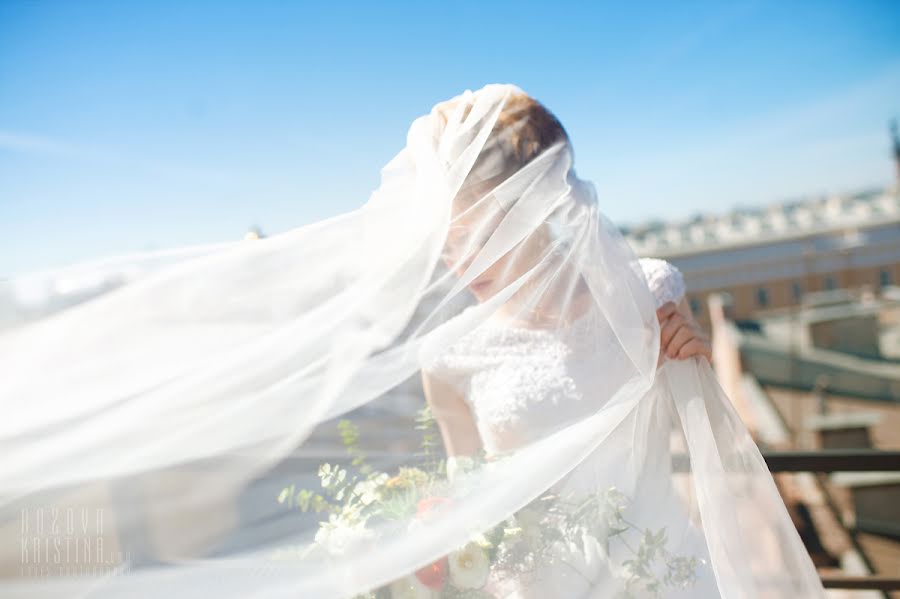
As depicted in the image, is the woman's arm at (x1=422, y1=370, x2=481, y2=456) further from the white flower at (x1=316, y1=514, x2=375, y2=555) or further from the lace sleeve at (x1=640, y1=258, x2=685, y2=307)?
the lace sleeve at (x1=640, y1=258, x2=685, y2=307)

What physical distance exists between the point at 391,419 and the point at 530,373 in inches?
14.5

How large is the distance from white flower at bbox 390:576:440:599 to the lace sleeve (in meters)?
0.84

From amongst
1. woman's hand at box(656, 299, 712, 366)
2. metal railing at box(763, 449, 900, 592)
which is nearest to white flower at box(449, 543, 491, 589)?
woman's hand at box(656, 299, 712, 366)

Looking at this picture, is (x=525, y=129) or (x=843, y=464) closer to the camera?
(x=525, y=129)

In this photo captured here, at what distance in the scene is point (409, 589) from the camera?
1238 mm

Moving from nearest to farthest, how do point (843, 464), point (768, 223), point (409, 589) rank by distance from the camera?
point (409, 589)
point (843, 464)
point (768, 223)

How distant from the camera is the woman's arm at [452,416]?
67.5 inches

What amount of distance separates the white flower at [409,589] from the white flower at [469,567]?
2.3 inches

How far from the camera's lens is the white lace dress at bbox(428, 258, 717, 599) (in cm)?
163

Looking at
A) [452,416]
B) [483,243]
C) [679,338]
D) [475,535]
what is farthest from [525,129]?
[475,535]

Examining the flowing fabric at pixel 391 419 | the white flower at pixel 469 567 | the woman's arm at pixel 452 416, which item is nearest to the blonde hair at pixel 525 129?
the flowing fabric at pixel 391 419

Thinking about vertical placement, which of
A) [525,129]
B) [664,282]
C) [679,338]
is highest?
[525,129]

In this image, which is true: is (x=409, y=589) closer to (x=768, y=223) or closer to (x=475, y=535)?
(x=475, y=535)

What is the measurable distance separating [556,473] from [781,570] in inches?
19.1
